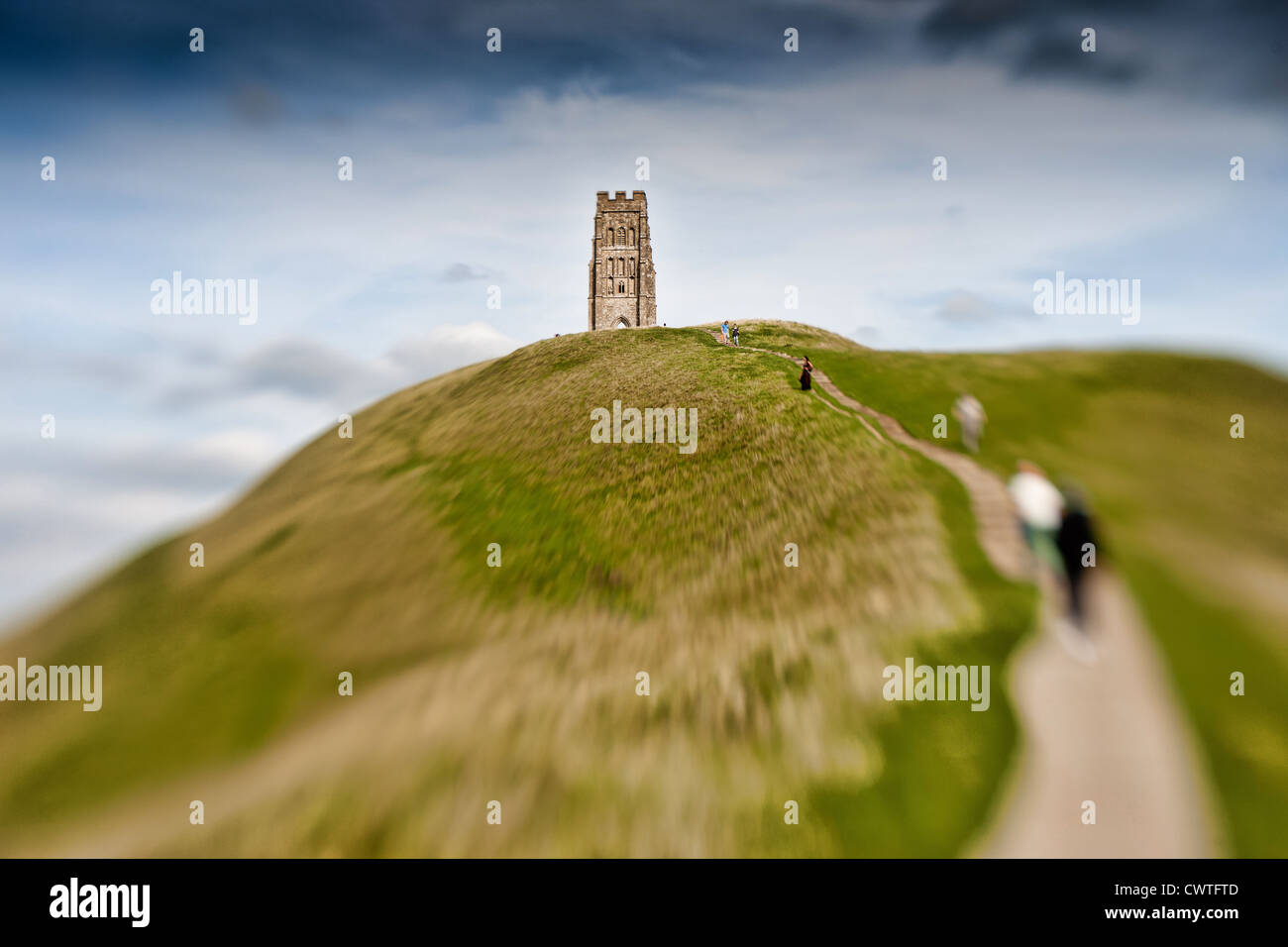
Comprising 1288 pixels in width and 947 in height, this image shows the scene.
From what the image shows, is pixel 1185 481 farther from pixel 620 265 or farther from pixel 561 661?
pixel 620 265

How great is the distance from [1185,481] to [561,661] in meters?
26.4

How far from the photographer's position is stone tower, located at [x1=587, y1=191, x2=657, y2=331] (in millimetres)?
89312

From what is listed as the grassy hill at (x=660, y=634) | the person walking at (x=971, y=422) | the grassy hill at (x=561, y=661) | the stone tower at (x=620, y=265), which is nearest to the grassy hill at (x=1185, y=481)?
the grassy hill at (x=660, y=634)

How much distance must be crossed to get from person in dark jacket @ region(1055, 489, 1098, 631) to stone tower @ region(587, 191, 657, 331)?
80.8m

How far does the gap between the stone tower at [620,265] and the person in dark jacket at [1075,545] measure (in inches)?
3179

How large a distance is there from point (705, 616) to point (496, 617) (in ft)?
26.8

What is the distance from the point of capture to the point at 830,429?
27516 mm

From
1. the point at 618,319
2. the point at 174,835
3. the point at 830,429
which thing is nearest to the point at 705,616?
the point at 830,429

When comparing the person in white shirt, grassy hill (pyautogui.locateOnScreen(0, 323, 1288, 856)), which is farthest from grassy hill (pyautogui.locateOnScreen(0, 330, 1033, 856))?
the person in white shirt

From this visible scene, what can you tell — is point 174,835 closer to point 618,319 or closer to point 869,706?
point 869,706

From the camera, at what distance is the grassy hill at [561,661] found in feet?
41.3

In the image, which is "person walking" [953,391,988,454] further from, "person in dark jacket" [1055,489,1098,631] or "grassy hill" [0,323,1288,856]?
"person in dark jacket" [1055,489,1098,631]

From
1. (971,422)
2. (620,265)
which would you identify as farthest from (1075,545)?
(620,265)

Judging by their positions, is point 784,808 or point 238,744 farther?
point 238,744
